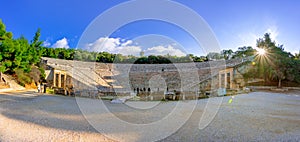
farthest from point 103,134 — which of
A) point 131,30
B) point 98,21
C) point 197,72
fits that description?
point 197,72

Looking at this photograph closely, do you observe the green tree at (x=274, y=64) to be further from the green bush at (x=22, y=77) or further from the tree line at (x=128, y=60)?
the green bush at (x=22, y=77)

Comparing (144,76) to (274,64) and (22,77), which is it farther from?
(274,64)

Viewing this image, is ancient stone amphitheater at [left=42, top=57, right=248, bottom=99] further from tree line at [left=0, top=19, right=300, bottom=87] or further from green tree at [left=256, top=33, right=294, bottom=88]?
green tree at [left=256, top=33, right=294, bottom=88]

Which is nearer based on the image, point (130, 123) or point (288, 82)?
point (130, 123)

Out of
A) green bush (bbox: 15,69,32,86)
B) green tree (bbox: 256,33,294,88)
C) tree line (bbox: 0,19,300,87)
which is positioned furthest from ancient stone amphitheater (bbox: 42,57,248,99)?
green bush (bbox: 15,69,32,86)

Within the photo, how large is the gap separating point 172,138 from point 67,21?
9053 mm

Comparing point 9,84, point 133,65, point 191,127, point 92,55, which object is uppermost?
→ point 92,55

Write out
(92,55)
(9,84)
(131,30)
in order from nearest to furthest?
(131,30) < (9,84) < (92,55)

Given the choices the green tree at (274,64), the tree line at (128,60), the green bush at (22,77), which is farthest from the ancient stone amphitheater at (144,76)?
the green bush at (22,77)

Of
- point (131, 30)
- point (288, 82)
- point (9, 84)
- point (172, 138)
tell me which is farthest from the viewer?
point (288, 82)

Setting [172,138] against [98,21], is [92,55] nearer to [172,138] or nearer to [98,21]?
[98,21]

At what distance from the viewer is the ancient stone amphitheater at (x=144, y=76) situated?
1388 cm

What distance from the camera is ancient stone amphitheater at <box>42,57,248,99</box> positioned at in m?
13.9

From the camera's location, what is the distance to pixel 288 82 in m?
15.3
